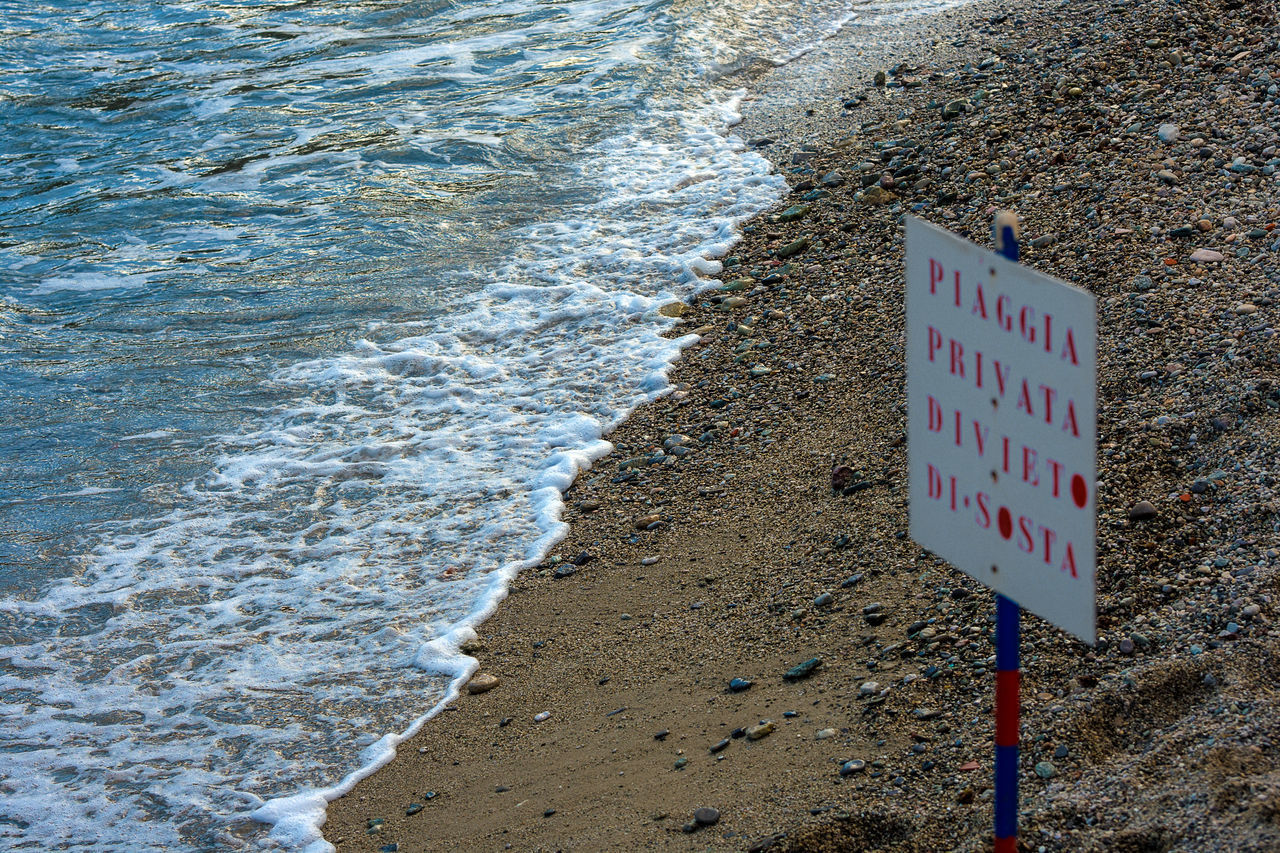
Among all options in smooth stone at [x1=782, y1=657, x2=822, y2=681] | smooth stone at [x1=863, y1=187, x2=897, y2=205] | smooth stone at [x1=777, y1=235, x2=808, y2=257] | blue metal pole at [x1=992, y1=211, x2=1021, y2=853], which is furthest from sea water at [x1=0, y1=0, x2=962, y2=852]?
blue metal pole at [x1=992, y1=211, x2=1021, y2=853]

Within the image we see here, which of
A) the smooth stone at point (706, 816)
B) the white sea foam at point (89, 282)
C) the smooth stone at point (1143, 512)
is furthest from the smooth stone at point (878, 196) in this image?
the white sea foam at point (89, 282)

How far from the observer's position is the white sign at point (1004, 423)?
6.71ft

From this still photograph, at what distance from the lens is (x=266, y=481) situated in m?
6.30

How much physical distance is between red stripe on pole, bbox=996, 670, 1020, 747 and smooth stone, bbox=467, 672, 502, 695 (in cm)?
260

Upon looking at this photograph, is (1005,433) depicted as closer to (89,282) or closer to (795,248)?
(795,248)

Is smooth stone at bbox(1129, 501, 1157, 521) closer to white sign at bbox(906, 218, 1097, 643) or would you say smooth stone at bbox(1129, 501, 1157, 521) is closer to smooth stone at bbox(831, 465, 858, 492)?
smooth stone at bbox(831, 465, 858, 492)

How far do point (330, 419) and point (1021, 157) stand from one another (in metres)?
4.64

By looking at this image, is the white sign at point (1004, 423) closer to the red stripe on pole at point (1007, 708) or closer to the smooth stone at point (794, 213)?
the red stripe on pole at point (1007, 708)

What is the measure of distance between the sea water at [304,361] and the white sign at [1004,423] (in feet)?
9.25

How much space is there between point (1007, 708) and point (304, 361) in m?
6.18

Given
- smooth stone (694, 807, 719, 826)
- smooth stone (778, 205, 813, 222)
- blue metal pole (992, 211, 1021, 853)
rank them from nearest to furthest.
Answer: blue metal pole (992, 211, 1021, 853) → smooth stone (694, 807, 719, 826) → smooth stone (778, 205, 813, 222)

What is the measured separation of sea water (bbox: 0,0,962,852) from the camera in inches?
184

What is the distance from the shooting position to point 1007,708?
7.77ft

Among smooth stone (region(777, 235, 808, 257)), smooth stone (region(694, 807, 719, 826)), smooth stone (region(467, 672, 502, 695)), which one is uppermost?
smooth stone (region(777, 235, 808, 257))
